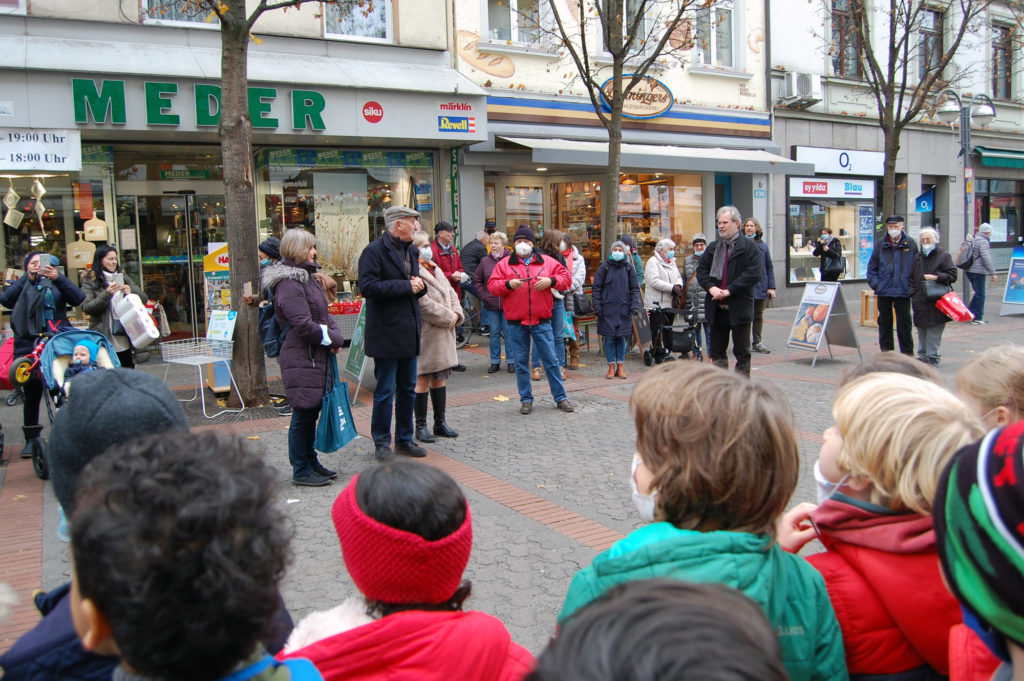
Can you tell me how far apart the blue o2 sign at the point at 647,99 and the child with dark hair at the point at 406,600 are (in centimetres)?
1459

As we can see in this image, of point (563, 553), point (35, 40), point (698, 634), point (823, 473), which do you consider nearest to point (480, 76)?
point (35, 40)

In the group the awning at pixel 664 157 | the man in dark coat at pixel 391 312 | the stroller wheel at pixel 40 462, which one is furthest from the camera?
the awning at pixel 664 157

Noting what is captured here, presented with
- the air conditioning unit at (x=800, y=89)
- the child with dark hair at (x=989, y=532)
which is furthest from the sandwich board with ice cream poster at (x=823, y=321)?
the child with dark hair at (x=989, y=532)

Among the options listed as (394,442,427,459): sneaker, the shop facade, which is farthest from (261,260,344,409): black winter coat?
the shop facade

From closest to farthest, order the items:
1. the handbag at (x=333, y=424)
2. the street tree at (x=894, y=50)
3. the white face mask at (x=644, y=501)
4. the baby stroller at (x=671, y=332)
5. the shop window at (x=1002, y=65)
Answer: the white face mask at (x=644, y=501), the handbag at (x=333, y=424), the baby stroller at (x=671, y=332), the street tree at (x=894, y=50), the shop window at (x=1002, y=65)

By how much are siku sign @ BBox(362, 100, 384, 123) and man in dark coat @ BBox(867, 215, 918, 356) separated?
7.22 m

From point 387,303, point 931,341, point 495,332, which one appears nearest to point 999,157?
point 931,341

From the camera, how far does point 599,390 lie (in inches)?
378

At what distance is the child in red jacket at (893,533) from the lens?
5.91 feet

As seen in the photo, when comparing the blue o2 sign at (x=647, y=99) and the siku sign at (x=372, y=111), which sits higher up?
the blue o2 sign at (x=647, y=99)

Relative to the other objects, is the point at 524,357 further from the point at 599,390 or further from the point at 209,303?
the point at 209,303

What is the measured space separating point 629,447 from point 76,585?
6012 mm

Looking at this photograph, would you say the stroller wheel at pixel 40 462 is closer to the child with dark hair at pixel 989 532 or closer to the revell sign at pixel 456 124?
the child with dark hair at pixel 989 532

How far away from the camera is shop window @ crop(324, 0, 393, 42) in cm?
1277
